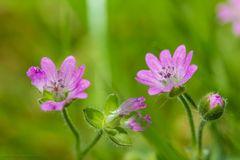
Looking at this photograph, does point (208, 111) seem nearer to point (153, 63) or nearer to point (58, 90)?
point (153, 63)

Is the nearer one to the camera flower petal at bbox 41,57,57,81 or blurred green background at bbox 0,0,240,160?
flower petal at bbox 41,57,57,81

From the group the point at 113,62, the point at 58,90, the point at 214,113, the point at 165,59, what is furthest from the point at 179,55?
the point at 113,62

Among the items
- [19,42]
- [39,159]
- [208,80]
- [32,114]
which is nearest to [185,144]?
[208,80]

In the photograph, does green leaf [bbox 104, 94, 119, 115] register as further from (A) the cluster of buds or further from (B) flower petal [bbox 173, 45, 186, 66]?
(B) flower petal [bbox 173, 45, 186, 66]

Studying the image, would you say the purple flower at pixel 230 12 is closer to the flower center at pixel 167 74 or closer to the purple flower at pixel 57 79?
the flower center at pixel 167 74

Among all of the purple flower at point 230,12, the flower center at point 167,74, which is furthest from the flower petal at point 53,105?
the purple flower at point 230,12

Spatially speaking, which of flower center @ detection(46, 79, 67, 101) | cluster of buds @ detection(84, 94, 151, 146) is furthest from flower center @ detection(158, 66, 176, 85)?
flower center @ detection(46, 79, 67, 101)

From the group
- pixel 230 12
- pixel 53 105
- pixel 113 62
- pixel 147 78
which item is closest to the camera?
pixel 53 105
